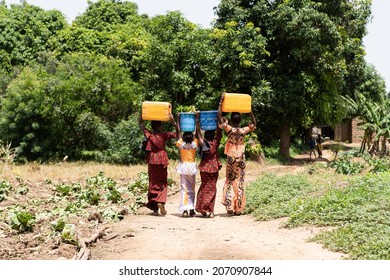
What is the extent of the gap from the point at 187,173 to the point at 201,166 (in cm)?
33

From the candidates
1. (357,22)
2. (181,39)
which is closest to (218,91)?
(181,39)

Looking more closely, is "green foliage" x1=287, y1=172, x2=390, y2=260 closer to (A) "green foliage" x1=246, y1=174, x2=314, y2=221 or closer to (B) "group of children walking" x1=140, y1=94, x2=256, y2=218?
(A) "green foliage" x1=246, y1=174, x2=314, y2=221

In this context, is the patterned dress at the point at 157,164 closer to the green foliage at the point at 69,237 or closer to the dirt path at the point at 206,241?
the dirt path at the point at 206,241

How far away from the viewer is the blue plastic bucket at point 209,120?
32.7 feet

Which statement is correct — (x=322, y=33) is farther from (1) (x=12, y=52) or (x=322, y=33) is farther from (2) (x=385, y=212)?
(1) (x=12, y=52)

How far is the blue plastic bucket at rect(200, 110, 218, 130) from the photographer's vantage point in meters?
9.97

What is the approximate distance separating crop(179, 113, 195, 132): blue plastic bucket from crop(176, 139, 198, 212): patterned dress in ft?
0.86

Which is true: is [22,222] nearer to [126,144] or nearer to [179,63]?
[126,144]

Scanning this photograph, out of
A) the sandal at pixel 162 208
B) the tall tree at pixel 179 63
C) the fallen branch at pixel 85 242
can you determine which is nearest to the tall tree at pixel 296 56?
the tall tree at pixel 179 63

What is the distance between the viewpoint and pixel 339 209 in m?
8.55

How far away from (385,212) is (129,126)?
14351 mm

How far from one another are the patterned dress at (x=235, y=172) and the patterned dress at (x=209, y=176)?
9.5 inches

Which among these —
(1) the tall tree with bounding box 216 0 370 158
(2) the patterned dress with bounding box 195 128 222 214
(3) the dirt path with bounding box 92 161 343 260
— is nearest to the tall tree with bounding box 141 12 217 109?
(1) the tall tree with bounding box 216 0 370 158

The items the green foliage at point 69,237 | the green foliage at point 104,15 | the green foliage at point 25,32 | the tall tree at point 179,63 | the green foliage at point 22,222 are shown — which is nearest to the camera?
the green foliage at point 69,237
